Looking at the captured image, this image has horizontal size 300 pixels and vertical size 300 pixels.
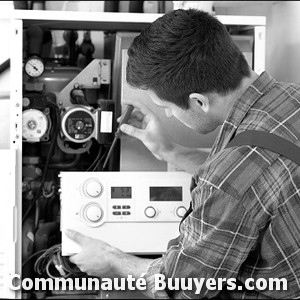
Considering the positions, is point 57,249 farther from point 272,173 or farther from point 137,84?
point 272,173

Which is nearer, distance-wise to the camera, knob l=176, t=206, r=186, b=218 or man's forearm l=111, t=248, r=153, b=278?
man's forearm l=111, t=248, r=153, b=278

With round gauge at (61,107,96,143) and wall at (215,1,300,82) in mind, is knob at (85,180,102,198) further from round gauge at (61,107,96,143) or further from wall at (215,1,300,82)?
wall at (215,1,300,82)

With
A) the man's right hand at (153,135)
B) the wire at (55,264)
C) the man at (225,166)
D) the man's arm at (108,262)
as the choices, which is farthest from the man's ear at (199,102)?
the wire at (55,264)

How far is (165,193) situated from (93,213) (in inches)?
8.8

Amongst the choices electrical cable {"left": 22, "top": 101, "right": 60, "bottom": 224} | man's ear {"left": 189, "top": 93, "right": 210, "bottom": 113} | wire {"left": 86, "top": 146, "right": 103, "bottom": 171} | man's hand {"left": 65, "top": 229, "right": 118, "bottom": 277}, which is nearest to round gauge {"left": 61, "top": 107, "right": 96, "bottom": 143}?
electrical cable {"left": 22, "top": 101, "right": 60, "bottom": 224}

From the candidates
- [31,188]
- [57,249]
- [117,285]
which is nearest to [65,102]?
[31,188]

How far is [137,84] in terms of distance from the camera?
4.64ft

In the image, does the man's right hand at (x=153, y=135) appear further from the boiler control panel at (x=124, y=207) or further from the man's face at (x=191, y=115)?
the man's face at (x=191, y=115)

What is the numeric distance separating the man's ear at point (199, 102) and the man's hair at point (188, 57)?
0.01 m

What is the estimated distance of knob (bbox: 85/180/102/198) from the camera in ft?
5.57

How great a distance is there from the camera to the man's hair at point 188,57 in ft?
4.34

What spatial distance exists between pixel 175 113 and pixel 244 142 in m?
0.28

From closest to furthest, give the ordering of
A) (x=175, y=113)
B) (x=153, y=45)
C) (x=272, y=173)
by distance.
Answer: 1. (x=272, y=173)
2. (x=153, y=45)
3. (x=175, y=113)

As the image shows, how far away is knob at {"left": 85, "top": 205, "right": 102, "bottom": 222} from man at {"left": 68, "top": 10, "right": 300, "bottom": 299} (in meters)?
0.27
